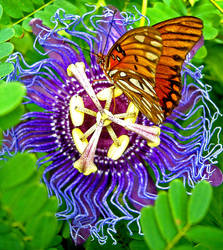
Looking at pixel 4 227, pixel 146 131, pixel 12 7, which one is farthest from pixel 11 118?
pixel 12 7

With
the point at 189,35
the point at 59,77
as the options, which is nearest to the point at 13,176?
the point at 189,35

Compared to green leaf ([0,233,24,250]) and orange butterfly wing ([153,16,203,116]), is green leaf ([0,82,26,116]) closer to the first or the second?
green leaf ([0,233,24,250])

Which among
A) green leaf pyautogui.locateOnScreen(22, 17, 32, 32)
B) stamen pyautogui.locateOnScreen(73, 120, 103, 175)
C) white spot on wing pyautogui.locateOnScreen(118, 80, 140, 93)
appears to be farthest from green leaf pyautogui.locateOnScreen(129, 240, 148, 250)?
green leaf pyautogui.locateOnScreen(22, 17, 32, 32)

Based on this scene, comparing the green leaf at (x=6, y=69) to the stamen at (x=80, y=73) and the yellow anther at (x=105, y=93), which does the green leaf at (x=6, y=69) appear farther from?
the yellow anther at (x=105, y=93)

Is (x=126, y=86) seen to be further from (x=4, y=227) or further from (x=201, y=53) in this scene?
(x=4, y=227)

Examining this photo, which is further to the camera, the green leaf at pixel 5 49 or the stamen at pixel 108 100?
the stamen at pixel 108 100

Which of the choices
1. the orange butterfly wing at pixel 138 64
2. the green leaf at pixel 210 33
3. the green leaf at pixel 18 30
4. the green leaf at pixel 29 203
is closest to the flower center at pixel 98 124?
the orange butterfly wing at pixel 138 64
